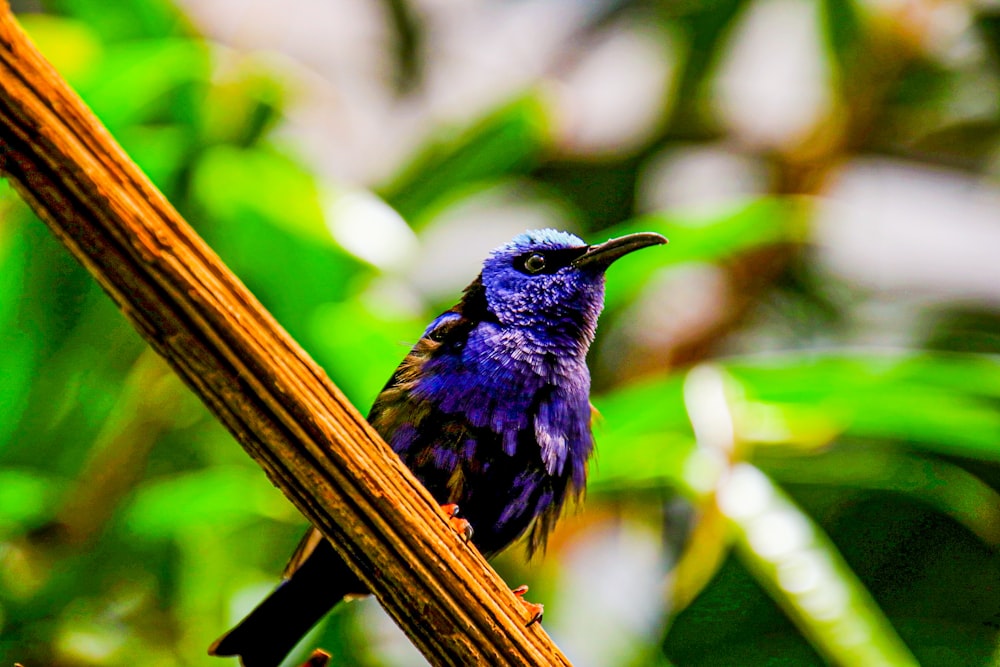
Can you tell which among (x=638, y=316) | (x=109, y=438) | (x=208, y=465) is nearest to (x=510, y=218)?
(x=638, y=316)

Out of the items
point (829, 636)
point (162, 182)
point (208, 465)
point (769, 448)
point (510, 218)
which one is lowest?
point (829, 636)

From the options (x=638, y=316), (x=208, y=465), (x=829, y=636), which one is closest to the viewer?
(x=829, y=636)

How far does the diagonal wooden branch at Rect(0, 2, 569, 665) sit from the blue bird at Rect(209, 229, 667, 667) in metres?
0.29

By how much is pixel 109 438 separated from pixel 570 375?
4.36ft

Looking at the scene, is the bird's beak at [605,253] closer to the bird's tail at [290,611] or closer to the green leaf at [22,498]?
the bird's tail at [290,611]

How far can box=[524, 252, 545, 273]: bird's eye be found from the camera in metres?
1.51

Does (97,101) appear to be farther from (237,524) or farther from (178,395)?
(237,524)

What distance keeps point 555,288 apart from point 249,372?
58 centimetres

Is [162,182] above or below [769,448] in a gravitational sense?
above

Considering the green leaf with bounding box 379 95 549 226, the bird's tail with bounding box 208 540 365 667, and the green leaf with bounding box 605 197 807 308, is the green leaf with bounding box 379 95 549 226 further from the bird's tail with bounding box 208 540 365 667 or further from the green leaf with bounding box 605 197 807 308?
the bird's tail with bounding box 208 540 365 667

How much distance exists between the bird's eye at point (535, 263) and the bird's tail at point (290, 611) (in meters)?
0.54

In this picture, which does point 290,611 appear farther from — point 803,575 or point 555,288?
point 803,575

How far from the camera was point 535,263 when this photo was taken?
4.96ft

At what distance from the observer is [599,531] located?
3.07 m
